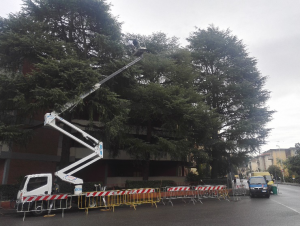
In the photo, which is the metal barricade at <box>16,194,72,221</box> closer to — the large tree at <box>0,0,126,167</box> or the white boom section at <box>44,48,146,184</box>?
the white boom section at <box>44,48,146,184</box>

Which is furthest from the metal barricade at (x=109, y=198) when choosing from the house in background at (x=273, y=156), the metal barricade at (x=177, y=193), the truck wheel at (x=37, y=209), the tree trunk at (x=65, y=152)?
the house in background at (x=273, y=156)

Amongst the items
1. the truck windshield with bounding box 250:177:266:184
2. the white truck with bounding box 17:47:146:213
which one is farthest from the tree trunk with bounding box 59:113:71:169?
the truck windshield with bounding box 250:177:266:184

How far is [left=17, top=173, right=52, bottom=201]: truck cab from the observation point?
37.2ft

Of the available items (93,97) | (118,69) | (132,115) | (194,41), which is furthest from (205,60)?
(93,97)

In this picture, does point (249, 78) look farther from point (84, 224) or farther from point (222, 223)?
point (84, 224)

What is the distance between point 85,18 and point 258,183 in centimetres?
1826

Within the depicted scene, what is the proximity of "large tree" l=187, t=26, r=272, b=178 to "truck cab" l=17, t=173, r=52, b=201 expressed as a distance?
1407cm

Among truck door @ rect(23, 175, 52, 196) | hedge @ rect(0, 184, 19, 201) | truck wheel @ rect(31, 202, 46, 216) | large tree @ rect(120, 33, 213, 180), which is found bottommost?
truck wheel @ rect(31, 202, 46, 216)

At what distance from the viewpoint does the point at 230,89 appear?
23.1 m

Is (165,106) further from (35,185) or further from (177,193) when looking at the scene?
(35,185)

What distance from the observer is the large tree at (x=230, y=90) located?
71.4 ft

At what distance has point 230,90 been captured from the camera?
23266mm

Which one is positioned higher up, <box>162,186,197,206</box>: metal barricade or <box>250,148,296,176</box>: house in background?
<box>250,148,296,176</box>: house in background

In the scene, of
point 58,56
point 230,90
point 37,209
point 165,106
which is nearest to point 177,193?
point 165,106
